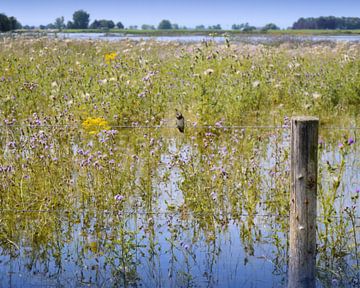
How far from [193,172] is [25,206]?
4.67ft

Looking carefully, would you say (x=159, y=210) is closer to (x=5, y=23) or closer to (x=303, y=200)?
(x=303, y=200)

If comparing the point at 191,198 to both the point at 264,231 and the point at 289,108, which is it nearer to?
the point at 264,231

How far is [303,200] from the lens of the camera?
4.01 m

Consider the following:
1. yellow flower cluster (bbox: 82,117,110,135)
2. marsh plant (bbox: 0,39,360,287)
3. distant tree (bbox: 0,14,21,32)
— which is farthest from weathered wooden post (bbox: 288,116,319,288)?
distant tree (bbox: 0,14,21,32)

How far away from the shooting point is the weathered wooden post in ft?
12.9

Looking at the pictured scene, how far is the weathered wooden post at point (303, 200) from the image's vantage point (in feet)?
12.9

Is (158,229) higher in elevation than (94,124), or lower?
lower

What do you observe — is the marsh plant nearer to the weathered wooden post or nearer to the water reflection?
the water reflection

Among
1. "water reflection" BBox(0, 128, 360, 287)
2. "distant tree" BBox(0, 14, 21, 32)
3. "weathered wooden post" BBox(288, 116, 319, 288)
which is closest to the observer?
"weathered wooden post" BBox(288, 116, 319, 288)

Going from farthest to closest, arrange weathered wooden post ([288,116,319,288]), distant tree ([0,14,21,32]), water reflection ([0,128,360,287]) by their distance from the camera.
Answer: distant tree ([0,14,21,32]), water reflection ([0,128,360,287]), weathered wooden post ([288,116,319,288])

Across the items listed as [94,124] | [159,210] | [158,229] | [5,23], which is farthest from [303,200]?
[5,23]

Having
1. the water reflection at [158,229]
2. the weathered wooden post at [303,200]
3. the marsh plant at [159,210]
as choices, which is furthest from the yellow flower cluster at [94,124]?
the weathered wooden post at [303,200]

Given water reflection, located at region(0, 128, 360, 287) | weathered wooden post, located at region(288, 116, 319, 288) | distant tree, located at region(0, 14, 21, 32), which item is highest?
distant tree, located at region(0, 14, 21, 32)

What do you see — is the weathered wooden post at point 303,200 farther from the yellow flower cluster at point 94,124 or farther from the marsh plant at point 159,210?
the yellow flower cluster at point 94,124
